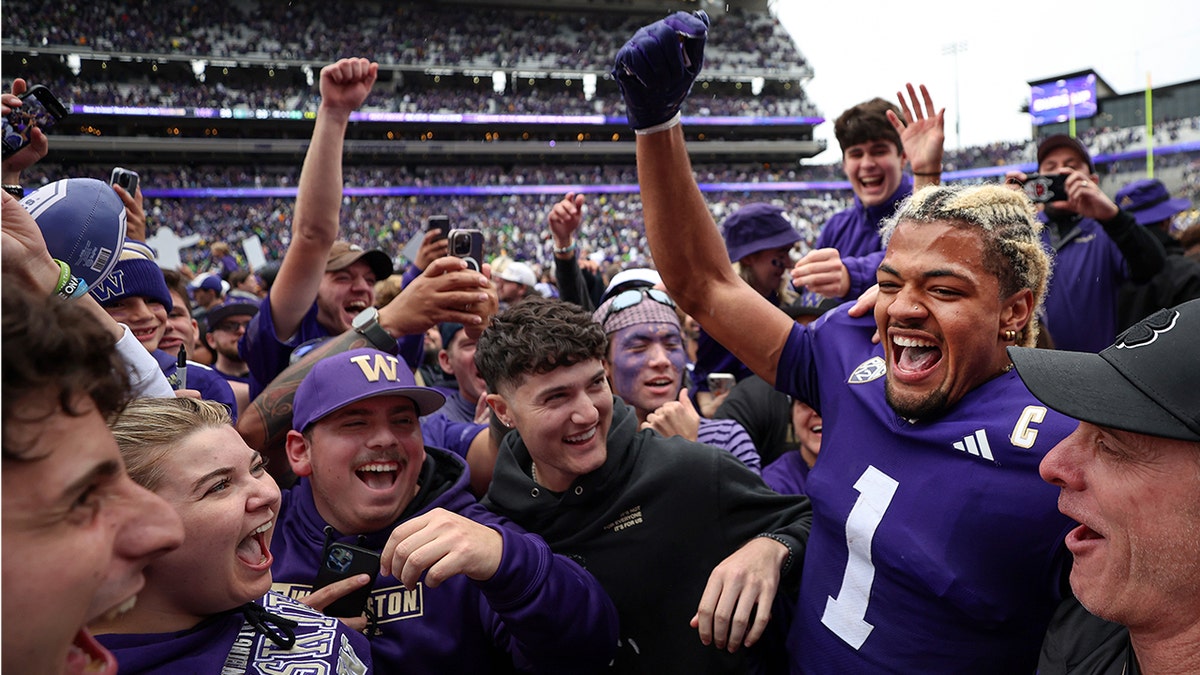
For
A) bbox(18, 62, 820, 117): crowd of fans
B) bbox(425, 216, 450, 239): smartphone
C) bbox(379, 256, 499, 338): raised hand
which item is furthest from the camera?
bbox(18, 62, 820, 117): crowd of fans

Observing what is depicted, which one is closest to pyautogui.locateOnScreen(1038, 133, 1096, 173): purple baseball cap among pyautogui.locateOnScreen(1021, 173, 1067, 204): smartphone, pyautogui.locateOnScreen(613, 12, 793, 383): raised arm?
pyautogui.locateOnScreen(1021, 173, 1067, 204): smartphone

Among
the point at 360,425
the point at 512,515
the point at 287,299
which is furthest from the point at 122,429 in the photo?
the point at 287,299

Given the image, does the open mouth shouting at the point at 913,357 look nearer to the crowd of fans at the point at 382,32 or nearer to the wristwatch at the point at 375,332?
the wristwatch at the point at 375,332

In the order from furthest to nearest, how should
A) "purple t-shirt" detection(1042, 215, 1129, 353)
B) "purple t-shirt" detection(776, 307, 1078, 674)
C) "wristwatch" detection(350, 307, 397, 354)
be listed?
"purple t-shirt" detection(1042, 215, 1129, 353), "wristwatch" detection(350, 307, 397, 354), "purple t-shirt" detection(776, 307, 1078, 674)

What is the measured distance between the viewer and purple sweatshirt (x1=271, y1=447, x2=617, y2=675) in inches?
76.3

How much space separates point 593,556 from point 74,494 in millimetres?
1572

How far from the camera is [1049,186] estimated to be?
4.09m

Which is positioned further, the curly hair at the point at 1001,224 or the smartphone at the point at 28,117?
the smartphone at the point at 28,117

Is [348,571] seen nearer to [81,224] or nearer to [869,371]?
[81,224]

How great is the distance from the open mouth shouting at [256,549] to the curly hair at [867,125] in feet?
11.8

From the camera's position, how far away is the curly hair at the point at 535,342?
2.34m

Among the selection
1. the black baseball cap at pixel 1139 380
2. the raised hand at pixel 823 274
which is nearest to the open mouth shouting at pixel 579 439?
the raised hand at pixel 823 274

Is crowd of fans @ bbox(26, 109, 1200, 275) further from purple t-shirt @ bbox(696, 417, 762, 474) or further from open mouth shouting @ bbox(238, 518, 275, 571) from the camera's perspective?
open mouth shouting @ bbox(238, 518, 275, 571)

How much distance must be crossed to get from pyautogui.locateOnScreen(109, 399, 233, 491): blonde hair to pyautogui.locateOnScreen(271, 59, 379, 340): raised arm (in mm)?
1414
